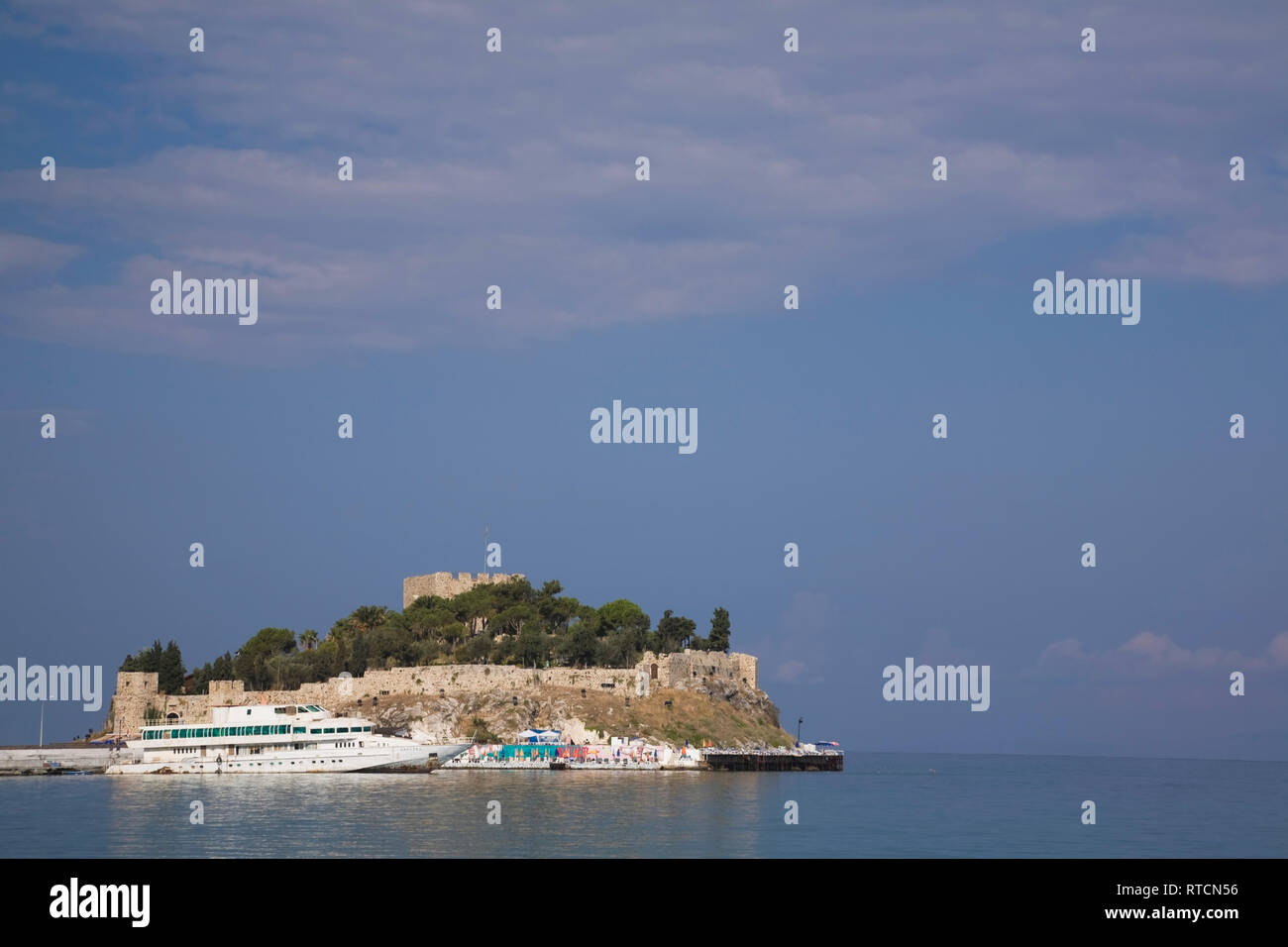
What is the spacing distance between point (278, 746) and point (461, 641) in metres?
39.7

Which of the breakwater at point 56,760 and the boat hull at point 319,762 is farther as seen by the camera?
the breakwater at point 56,760

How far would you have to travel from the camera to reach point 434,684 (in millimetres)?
114375

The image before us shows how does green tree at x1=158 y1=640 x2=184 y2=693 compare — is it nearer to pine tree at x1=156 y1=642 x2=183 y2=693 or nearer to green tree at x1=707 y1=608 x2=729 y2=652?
pine tree at x1=156 y1=642 x2=183 y2=693

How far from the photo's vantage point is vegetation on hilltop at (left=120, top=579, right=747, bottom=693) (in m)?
124

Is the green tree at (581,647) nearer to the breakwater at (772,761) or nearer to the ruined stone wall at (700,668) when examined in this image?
the ruined stone wall at (700,668)

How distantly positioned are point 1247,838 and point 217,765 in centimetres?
6789

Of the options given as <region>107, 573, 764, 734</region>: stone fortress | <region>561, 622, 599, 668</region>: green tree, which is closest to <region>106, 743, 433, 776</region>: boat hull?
<region>107, 573, 764, 734</region>: stone fortress

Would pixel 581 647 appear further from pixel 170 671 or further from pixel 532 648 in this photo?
pixel 170 671

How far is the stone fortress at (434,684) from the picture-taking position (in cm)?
11369

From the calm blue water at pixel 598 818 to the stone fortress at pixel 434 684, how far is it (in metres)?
18.4

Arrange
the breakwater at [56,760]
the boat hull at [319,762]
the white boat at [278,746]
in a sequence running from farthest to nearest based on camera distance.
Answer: the breakwater at [56,760]
the white boat at [278,746]
the boat hull at [319,762]

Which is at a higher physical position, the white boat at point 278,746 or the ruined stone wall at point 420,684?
the ruined stone wall at point 420,684

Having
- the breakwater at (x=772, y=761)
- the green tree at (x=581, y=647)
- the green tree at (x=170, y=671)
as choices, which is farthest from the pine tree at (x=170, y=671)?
the breakwater at (x=772, y=761)
